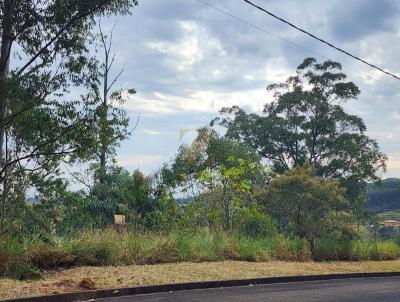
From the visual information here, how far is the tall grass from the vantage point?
12.0 m

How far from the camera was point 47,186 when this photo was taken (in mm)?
13398

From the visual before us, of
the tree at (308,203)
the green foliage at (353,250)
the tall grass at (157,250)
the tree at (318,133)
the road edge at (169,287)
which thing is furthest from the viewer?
the tree at (318,133)

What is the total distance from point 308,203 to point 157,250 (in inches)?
263

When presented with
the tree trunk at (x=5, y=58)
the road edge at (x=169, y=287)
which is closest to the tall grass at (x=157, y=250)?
the road edge at (x=169, y=287)

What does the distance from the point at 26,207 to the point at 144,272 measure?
3602mm

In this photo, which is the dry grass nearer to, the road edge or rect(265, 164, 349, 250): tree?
the road edge

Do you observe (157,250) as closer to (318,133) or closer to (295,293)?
(295,293)

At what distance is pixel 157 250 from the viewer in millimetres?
14750

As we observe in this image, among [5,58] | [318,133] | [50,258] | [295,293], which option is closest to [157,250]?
[50,258]

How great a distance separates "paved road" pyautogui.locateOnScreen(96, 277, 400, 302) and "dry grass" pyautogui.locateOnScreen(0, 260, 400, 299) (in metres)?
0.80

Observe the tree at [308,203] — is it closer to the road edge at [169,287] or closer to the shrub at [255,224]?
the shrub at [255,224]

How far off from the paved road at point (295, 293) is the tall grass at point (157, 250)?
3.08 metres

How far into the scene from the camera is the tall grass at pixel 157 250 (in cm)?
1202

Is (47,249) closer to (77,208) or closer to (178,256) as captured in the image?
(178,256)
